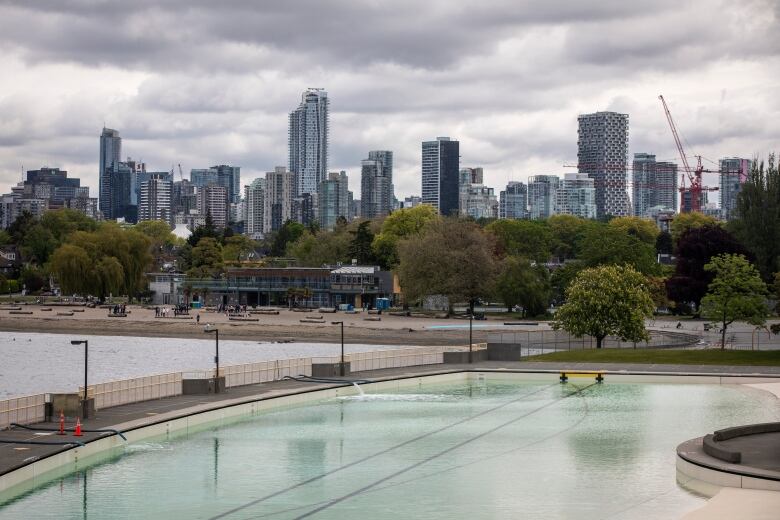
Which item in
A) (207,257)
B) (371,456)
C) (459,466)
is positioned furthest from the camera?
(207,257)

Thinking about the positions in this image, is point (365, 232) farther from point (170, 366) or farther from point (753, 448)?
point (753, 448)

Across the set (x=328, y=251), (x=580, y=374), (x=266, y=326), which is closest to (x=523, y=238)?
(x=328, y=251)

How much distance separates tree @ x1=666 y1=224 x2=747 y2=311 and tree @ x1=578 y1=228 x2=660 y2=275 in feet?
22.1

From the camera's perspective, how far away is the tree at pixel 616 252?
12638 centimetres

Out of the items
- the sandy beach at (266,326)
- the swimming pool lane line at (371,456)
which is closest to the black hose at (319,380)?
the swimming pool lane line at (371,456)

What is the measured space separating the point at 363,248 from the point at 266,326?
176ft

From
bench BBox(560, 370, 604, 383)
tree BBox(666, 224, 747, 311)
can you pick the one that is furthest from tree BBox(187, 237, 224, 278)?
bench BBox(560, 370, 604, 383)

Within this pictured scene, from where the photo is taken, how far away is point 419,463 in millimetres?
41031

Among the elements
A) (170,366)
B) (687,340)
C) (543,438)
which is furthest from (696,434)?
(170,366)

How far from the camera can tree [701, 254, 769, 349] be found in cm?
7925

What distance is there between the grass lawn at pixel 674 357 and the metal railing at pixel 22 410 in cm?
3905

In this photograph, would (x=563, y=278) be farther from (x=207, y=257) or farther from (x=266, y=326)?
(x=207, y=257)

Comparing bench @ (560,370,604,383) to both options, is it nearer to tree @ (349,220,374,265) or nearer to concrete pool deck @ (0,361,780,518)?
concrete pool deck @ (0,361,780,518)

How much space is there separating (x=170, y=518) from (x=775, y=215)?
347ft
